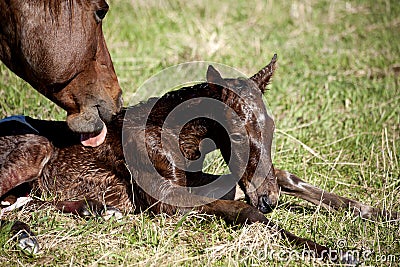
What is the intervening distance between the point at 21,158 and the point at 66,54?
48.2 inches

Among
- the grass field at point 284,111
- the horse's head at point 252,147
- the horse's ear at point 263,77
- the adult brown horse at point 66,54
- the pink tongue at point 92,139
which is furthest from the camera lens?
the pink tongue at point 92,139

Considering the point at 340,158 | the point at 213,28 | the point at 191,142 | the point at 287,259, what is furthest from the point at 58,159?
the point at 213,28

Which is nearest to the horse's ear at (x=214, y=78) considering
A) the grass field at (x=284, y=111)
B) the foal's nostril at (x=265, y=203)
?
the foal's nostril at (x=265, y=203)

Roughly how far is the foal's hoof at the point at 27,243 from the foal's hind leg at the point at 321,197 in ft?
6.59

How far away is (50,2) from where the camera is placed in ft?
13.6

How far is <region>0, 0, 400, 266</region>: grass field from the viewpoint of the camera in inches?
167

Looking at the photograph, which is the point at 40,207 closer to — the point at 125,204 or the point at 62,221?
the point at 62,221

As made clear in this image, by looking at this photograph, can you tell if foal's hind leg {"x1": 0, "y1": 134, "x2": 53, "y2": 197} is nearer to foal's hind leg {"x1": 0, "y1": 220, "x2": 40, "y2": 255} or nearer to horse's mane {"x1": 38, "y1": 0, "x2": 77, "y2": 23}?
foal's hind leg {"x1": 0, "y1": 220, "x2": 40, "y2": 255}

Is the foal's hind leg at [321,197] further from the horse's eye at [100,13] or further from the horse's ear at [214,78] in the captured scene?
the horse's eye at [100,13]

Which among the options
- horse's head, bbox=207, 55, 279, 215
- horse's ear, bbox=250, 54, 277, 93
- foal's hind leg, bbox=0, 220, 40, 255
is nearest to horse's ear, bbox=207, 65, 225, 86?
horse's head, bbox=207, 55, 279, 215

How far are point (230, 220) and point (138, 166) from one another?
875 millimetres

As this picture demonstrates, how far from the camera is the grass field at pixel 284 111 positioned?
13.9ft

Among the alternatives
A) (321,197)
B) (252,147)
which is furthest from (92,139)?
(321,197)

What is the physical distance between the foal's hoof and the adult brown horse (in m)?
0.77
